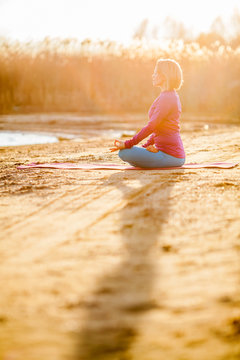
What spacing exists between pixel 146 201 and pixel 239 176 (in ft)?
5.09

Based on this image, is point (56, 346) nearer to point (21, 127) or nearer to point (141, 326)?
point (141, 326)

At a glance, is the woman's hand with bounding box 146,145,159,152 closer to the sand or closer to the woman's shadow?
the sand

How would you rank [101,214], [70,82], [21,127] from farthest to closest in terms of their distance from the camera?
[70,82], [21,127], [101,214]

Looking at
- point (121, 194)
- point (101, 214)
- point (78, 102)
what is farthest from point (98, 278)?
point (78, 102)

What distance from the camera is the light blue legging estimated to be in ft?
17.3

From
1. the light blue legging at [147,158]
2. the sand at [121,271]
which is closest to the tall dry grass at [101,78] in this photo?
the light blue legging at [147,158]

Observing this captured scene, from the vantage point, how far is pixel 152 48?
63.5 feet

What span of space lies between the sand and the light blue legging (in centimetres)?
86

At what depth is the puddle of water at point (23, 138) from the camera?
10.5 metres

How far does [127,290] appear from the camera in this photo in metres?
2.20

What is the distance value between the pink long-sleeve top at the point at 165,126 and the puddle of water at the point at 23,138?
5.64 metres

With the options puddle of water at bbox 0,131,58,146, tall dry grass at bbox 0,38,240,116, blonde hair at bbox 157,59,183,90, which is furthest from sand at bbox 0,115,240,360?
tall dry grass at bbox 0,38,240,116

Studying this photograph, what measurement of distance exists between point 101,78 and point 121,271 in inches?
639

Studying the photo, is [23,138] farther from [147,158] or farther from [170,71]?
[170,71]
